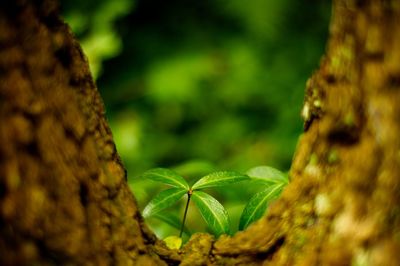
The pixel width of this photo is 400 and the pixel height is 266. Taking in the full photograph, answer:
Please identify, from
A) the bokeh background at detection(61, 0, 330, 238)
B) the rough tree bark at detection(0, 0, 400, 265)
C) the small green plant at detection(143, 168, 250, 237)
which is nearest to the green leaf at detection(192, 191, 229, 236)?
the small green plant at detection(143, 168, 250, 237)

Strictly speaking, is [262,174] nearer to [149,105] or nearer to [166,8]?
[149,105]

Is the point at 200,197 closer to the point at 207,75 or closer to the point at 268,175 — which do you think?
the point at 268,175

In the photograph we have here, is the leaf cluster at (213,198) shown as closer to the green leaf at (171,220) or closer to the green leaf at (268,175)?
the green leaf at (268,175)

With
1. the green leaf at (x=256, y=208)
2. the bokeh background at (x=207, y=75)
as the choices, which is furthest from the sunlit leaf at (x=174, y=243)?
the bokeh background at (x=207, y=75)

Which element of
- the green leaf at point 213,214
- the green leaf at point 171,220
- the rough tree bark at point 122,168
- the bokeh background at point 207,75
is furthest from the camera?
the bokeh background at point 207,75

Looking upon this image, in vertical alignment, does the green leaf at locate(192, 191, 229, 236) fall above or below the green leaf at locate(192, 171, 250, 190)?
below

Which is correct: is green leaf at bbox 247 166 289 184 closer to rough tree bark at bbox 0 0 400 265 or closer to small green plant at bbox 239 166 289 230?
small green plant at bbox 239 166 289 230

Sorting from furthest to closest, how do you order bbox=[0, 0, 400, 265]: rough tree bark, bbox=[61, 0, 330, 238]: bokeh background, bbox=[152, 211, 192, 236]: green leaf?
1. bbox=[61, 0, 330, 238]: bokeh background
2. bbox=[152, 211, 192, 236]: green leaf
3. bbox=[0, 0, 400, 265]: rough tree bark
